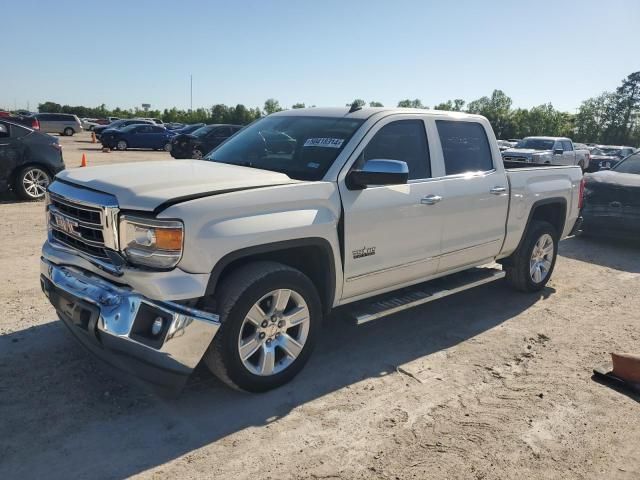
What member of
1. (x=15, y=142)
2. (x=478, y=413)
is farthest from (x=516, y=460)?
(x=15, y=142)

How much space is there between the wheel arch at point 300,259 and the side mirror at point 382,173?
1.76 ft

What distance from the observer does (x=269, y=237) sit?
3432 mm

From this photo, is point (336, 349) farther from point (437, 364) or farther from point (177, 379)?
point (177, 379)

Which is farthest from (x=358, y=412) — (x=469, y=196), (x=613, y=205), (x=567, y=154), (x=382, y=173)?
(x=567, y=154)

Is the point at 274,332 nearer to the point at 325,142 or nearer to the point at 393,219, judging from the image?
the point at 393,219

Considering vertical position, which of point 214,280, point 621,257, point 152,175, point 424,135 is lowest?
point 621,257

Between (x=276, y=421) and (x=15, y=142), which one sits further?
(x=15, y=142)

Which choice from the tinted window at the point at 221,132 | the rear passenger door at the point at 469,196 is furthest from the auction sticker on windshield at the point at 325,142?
the tinted window at the point at 221,132

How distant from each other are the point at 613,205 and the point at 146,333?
8407 mm

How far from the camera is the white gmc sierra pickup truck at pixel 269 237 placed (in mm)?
3141

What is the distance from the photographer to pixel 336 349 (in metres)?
4.46

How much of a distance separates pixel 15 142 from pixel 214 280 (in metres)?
8.35

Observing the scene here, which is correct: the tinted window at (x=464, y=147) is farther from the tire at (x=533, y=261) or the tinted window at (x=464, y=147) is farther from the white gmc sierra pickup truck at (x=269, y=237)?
the tire at (x=533, y=261)

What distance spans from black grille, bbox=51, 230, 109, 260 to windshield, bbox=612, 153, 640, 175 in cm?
948
